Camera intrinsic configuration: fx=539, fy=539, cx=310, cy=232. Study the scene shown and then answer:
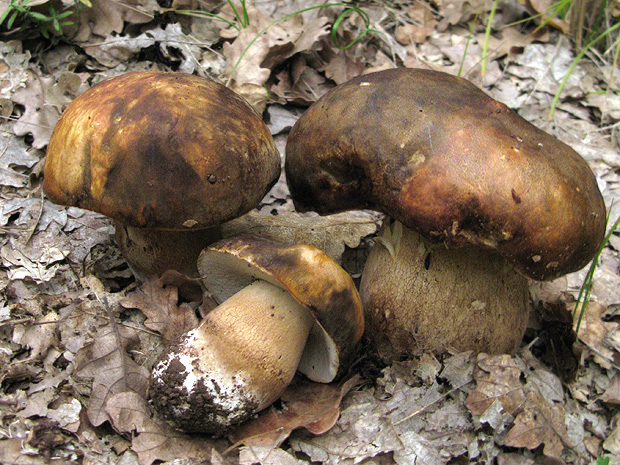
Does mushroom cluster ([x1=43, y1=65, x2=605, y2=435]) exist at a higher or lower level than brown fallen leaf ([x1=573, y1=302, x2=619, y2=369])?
higher

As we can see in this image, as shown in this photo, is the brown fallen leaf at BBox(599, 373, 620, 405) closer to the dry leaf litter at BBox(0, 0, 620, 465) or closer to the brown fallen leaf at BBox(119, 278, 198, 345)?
the dry leaf litter at BBox(0, 0, 620, 465)

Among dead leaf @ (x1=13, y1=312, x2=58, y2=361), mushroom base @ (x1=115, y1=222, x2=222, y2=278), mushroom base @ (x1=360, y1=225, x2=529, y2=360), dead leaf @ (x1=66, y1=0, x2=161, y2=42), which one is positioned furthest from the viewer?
dead leaf @ (x1=66, y1=0, x2=161, y2=42)

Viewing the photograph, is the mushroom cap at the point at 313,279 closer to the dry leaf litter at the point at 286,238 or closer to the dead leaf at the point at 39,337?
the dry leaf litter at the point at 286,238

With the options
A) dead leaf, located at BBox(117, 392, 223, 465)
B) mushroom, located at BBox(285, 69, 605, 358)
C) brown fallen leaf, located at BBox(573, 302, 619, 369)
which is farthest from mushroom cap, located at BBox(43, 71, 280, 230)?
brown fallen leaf, located at BBox(573, 302, 619, 369)

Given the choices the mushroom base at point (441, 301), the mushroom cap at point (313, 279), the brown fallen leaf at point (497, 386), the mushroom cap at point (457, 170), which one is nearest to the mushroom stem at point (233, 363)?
the mushroom cap at point (313, 279)

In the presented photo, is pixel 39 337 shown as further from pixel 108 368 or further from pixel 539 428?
pixel 539 428

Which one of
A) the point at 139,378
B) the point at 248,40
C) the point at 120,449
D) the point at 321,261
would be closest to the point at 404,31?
the point at 248,40

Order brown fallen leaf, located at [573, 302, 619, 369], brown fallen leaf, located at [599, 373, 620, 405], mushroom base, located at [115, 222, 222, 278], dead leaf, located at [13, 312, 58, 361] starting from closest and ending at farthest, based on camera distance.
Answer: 1. dead leaf, located at [13, 312, 58, 361]
2. mushroom base, located at [115, 222, 222, 278]
3. brown fallen leaf, located at [599, 373, 620, 405]
4. brown fallen leaf, located at [573, 302, 619, 369]
